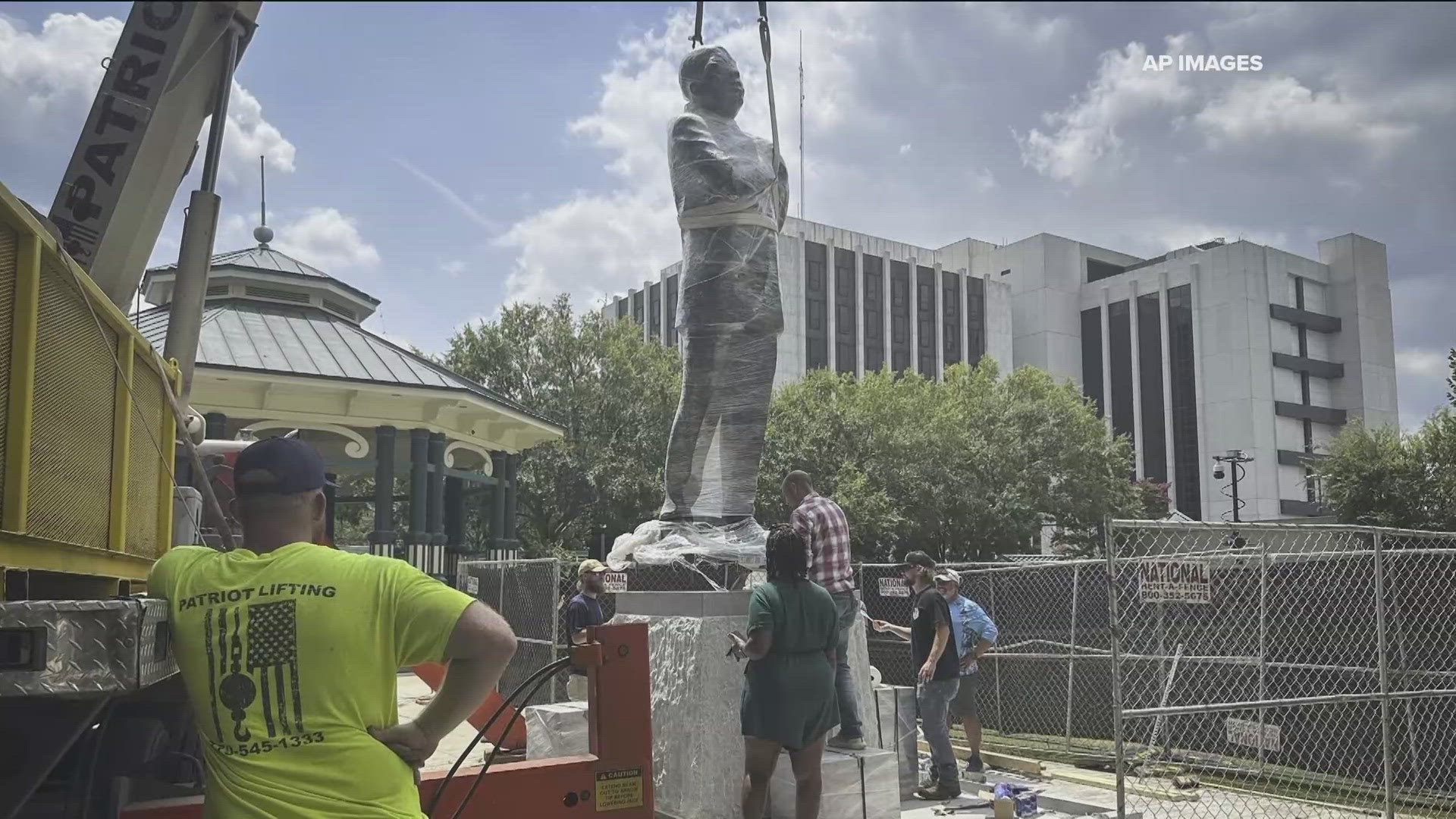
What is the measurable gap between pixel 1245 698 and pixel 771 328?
20.4 ft

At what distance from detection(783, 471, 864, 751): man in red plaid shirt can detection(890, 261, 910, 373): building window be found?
64220 millimetres

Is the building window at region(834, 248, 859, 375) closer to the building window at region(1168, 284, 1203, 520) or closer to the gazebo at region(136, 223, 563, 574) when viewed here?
the building window at region(1168, 284, 1203, 520)

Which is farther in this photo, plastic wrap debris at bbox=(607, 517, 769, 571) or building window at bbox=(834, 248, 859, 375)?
building window at bbox=(834, 248, 859, 375)

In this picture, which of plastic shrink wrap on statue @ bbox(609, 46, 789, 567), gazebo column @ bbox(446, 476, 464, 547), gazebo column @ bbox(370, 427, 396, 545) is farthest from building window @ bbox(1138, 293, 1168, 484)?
plastic shrink wrap on statue @ bbox(609, 46, 789, 567)

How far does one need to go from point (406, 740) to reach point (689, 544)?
5.80 metres

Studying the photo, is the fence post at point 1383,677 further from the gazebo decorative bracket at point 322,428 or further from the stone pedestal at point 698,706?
the gazebo decorative bracket at point 322,428

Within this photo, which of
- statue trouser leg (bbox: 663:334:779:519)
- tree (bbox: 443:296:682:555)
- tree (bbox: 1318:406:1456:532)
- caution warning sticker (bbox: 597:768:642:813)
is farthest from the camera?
tree (bbox: 443:296:682:555)

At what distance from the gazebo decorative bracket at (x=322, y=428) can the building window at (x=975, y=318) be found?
5831cm

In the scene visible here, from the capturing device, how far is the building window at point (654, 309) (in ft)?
218

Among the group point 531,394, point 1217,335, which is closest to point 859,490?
point 531,394

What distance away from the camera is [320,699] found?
2562 millimetres

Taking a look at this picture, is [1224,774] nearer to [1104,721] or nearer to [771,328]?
[1104,721]

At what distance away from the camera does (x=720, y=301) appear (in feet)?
29.0

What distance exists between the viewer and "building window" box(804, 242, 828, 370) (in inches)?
2623
